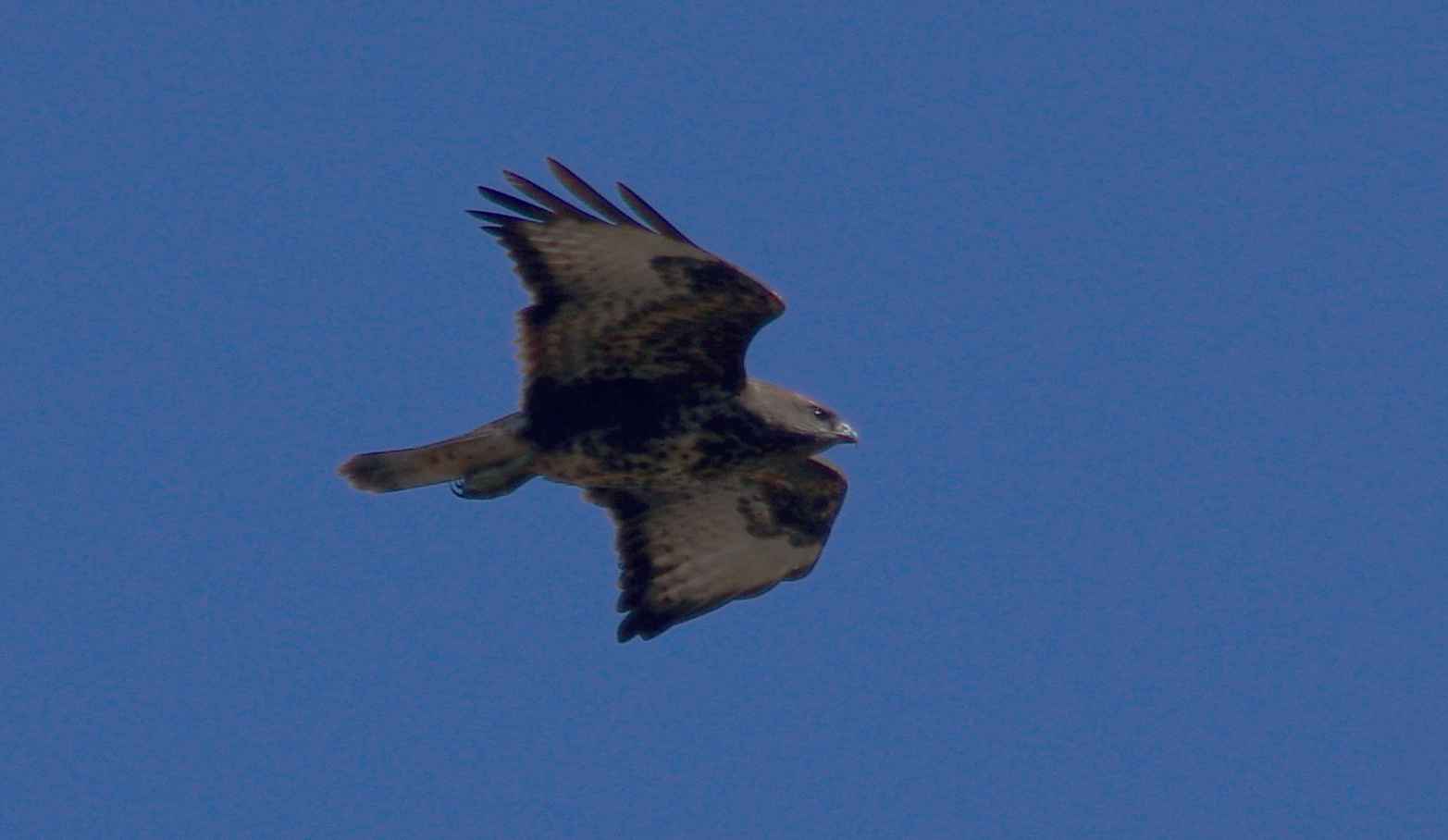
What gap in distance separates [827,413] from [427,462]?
2203 millimetres

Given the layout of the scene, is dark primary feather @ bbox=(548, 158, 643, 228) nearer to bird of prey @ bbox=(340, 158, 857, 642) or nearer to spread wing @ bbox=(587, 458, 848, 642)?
bird of prey @ bbox=(340, 158, 857, 642)

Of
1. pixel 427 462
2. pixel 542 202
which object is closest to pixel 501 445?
pixel 427 462

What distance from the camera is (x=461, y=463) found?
14312 millimetres

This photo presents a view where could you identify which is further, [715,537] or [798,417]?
[715,537]

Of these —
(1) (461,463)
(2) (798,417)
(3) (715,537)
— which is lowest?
(1) (461,463)

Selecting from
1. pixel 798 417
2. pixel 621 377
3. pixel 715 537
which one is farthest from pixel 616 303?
pixel 715 537

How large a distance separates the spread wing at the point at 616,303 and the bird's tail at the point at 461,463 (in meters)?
0.23

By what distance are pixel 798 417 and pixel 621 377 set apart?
0.99 m

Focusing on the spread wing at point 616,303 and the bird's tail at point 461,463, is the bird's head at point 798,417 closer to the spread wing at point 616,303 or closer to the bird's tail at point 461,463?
the spread wing at point 616,303

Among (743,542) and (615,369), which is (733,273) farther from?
(743,542)

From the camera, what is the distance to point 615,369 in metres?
14.4

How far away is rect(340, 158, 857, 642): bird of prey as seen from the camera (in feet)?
45.7

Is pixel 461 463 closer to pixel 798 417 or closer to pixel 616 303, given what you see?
pixel 616 303

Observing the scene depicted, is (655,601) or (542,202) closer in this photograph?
(542,202)
